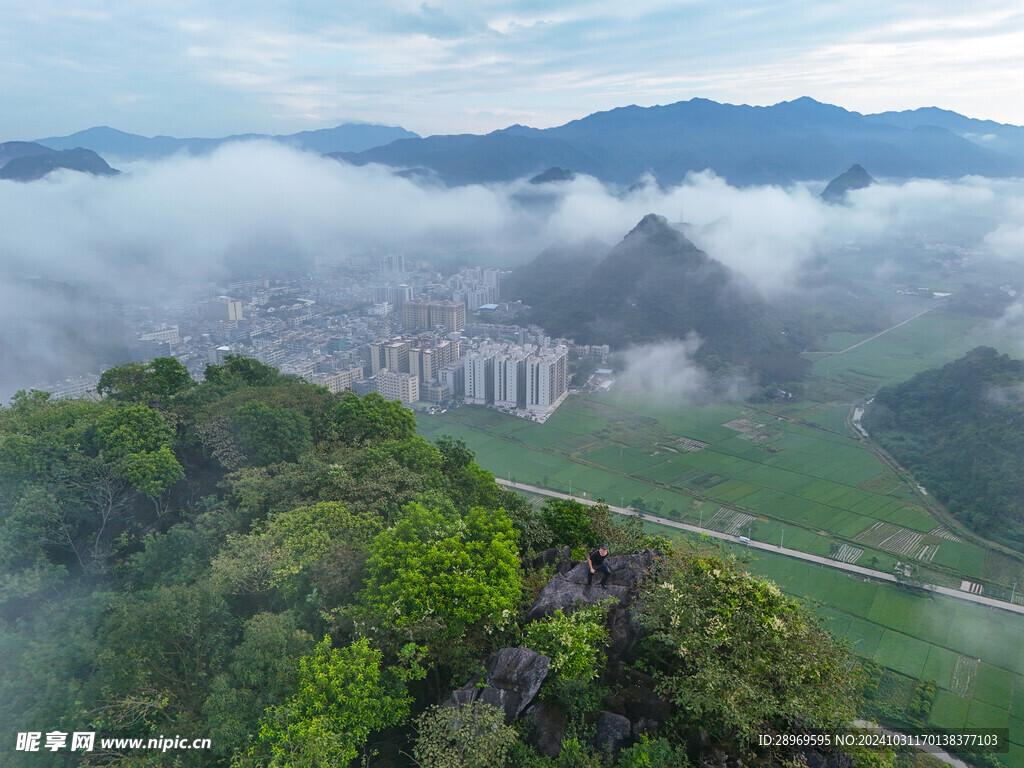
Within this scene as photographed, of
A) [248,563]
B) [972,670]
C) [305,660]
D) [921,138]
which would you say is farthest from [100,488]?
[921,138]

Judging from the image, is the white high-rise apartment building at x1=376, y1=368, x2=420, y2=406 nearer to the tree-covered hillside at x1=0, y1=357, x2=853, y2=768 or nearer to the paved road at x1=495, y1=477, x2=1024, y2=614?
the paved road at x1=495, y1=477, x2=1024, y2=614

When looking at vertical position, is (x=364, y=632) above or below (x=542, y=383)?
above

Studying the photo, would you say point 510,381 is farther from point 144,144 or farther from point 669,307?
point 144,144

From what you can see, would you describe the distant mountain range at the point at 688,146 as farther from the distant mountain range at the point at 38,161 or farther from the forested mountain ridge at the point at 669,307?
the forested mountain ridge at the point at 669,307

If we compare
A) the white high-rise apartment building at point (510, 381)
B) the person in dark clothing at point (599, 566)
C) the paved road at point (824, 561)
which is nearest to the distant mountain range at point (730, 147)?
the white high-rise apartment building at point (510, 381)

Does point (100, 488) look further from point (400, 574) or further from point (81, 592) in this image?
point (400, 574)

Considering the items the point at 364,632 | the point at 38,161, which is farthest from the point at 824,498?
the point at 38,161

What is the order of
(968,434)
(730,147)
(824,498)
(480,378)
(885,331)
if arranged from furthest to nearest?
(730,147), (885,331), (480,378), (968,434), (824,498)

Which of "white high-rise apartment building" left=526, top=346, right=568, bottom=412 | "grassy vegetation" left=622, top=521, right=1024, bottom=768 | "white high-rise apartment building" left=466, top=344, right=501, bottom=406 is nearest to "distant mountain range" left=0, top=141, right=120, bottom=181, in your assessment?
"white high-rise apartment building" left=466, top=344, right=501, bottom=406
